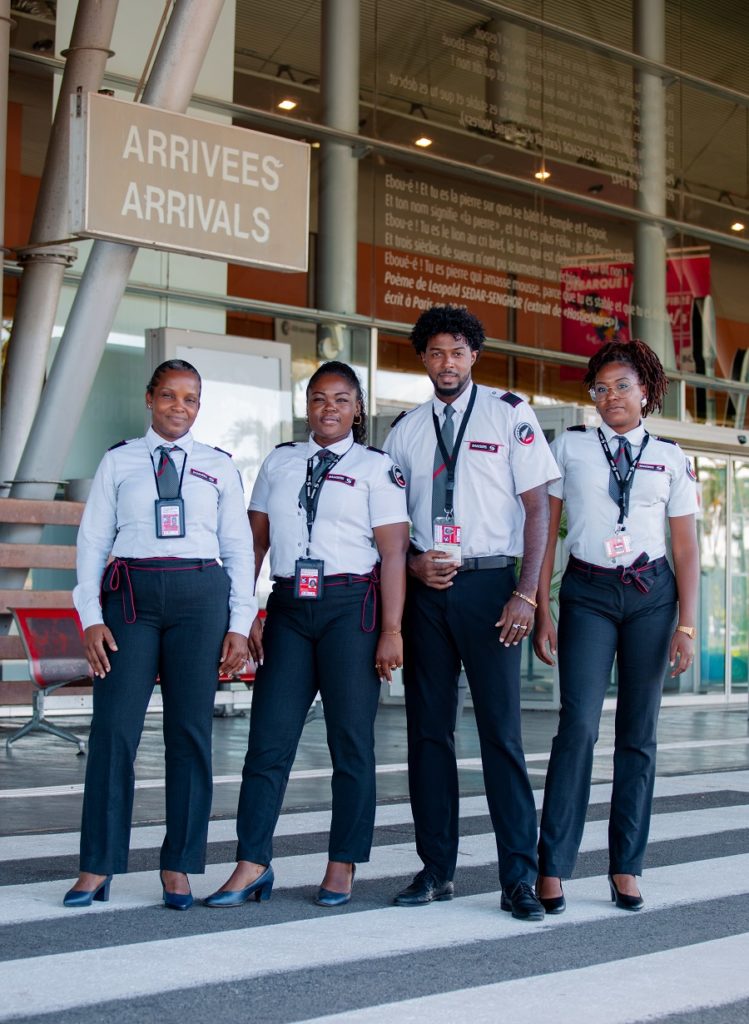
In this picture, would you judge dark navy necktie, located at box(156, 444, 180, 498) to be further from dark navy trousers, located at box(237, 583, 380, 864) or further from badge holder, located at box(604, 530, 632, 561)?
badge holder, located at box(604, 530, 632, 561)

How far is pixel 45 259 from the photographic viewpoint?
11.8 meters

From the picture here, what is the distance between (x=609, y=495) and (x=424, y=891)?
1.42 metres

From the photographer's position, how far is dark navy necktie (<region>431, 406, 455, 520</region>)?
16.9 feet

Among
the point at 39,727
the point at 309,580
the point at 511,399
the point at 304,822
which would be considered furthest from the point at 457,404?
the point at 39,727

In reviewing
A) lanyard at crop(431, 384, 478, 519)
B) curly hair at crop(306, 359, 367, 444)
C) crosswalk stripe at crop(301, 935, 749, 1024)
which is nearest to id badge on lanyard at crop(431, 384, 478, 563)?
lanyard at crop(431, 384, 478, 519)

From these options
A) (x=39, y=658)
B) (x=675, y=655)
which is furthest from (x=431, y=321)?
(x=39, y=658)

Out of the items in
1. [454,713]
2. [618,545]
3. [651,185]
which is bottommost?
[454,713]

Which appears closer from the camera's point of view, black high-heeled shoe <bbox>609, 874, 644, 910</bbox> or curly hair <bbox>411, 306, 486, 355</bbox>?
black high-heeled shoe <bbox>609, 874, 644, 910</bbox>

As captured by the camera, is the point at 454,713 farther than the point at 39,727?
No

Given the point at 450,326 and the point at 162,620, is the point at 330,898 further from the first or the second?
the point at 450,326

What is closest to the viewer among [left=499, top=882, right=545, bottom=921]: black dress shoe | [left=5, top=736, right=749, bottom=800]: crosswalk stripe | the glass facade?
[left=499, top=882, right=545, bottom=921]: black dress shoe

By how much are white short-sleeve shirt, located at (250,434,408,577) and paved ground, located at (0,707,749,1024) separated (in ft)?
3.63

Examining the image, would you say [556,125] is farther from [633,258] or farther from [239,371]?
[239,371]

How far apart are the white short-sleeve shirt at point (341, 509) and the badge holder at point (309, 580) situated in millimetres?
35
